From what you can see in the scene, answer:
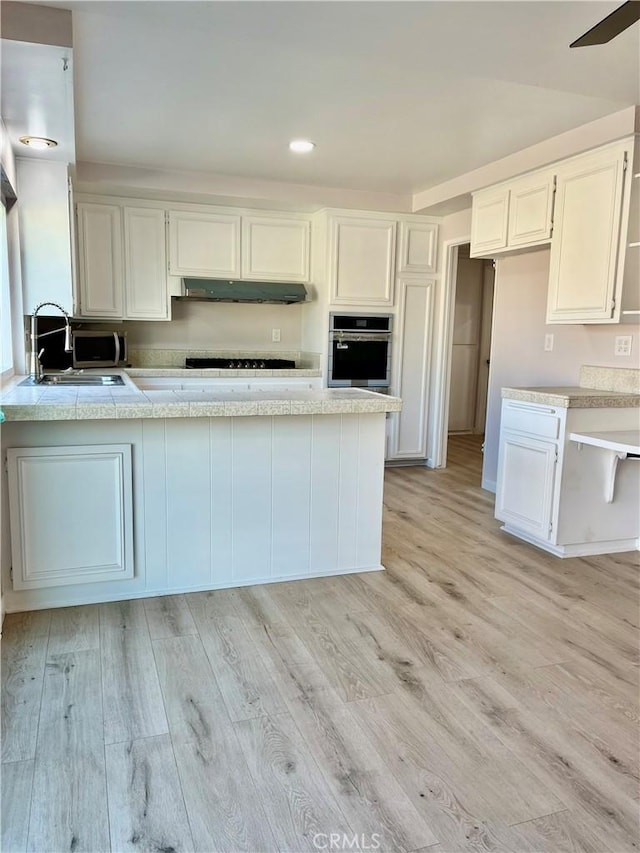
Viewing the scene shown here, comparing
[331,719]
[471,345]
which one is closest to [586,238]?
[331,719]

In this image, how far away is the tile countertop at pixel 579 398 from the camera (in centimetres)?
323

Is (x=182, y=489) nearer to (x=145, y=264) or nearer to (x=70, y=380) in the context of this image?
(x=70, y=380)

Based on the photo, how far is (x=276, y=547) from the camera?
9.50 feet

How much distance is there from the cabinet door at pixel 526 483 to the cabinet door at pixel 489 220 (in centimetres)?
138

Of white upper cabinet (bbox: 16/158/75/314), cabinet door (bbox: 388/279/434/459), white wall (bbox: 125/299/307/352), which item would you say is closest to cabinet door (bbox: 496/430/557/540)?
cabinet door (bbox: 388/279/434/459)

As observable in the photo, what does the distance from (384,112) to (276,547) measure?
7.60 feet

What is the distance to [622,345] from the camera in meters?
3.49

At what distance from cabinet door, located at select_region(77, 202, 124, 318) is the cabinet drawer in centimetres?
310

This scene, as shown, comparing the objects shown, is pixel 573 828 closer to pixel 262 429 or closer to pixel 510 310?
pixel 262 429

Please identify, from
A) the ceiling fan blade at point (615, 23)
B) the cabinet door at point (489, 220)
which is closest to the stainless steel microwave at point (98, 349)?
the cabinet door at point (489, 220)

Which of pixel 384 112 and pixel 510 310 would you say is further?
pixel 510 310

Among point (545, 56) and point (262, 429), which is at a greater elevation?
point (545, 56)

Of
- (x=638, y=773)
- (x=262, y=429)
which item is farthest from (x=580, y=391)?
(x=638, y=773)

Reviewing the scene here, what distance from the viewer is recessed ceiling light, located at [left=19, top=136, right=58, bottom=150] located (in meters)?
3.04
